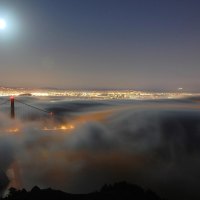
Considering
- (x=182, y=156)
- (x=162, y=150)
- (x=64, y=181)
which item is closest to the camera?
(x=64, y=181)

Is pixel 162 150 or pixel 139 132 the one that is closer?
pixel 162 150

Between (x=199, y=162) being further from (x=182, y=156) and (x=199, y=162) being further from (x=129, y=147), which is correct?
(x=129, y=147)

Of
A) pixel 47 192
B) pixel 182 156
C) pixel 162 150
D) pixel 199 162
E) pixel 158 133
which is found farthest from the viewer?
pixel 158 133

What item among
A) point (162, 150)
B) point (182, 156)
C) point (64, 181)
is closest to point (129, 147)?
point (162, 150)

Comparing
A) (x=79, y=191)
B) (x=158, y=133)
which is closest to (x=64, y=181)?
(x=79, y=191)

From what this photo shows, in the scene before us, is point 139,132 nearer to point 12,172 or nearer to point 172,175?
point 172,175

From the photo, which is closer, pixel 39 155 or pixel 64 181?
pixel 64 181

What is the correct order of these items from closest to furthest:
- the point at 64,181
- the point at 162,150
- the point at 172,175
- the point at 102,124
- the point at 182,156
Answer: the point at 64,181 < the point at 172,175 < the point at 182,156 < the point at 162,150 < the point at 102,124

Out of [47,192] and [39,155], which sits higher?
[47,192]

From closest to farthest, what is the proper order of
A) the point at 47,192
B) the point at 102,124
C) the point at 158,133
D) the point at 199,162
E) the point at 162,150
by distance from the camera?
the point at 47,192, the point at 199,162, the point at 162,150, the point at 158,133, the point at 102,124
